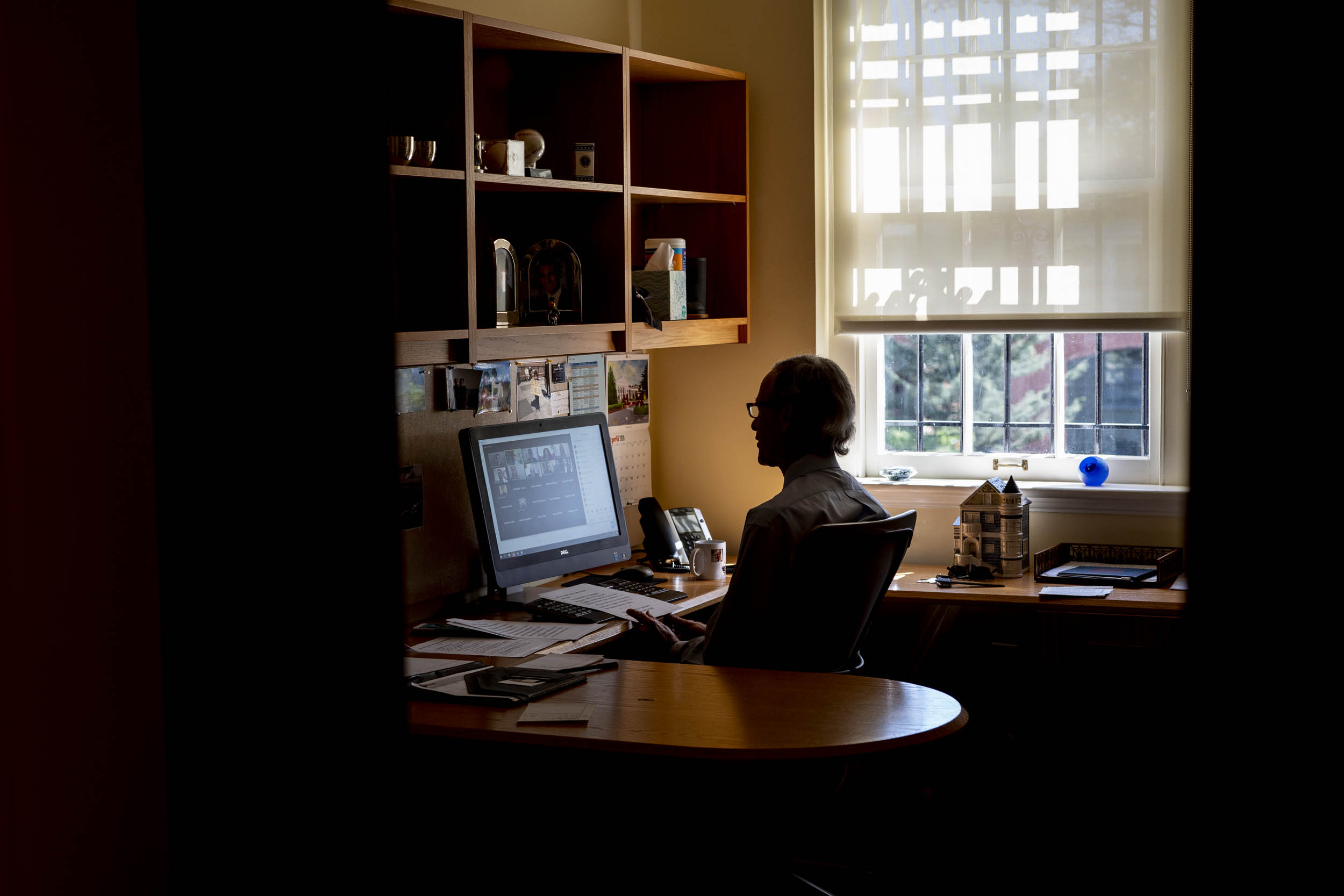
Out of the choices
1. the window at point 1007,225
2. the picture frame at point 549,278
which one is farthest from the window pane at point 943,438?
the picture frame at point 549,278

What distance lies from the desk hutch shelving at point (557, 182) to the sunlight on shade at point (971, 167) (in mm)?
700

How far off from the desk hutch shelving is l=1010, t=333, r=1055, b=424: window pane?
927 millimetres

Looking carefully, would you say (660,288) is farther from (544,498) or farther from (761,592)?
(761,592)

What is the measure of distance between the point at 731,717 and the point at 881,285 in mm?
2210

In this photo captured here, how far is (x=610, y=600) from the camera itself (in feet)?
10.6

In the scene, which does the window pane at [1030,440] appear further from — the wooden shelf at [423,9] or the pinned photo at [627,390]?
the wooden shelf at [423,9]

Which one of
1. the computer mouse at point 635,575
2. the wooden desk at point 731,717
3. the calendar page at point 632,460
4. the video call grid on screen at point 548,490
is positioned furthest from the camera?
the calendar page at point 632,460

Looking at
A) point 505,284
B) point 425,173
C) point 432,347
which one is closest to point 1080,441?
point 505,284

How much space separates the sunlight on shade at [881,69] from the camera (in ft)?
13.1

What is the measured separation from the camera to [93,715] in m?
1.41

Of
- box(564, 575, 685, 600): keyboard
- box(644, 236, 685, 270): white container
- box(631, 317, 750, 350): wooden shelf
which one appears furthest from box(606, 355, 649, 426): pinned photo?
box(564, 575, 685, 600): keyboard

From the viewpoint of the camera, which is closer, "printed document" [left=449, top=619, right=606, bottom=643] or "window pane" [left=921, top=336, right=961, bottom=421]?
"printed document" [left=449, top=619, right=606, bottom=643]

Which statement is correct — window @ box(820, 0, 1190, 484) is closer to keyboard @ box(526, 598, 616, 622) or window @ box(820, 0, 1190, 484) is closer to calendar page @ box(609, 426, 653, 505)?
calendar page @ box(609, 426, 653, 505)

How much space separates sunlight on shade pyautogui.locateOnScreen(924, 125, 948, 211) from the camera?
12.9 ft
